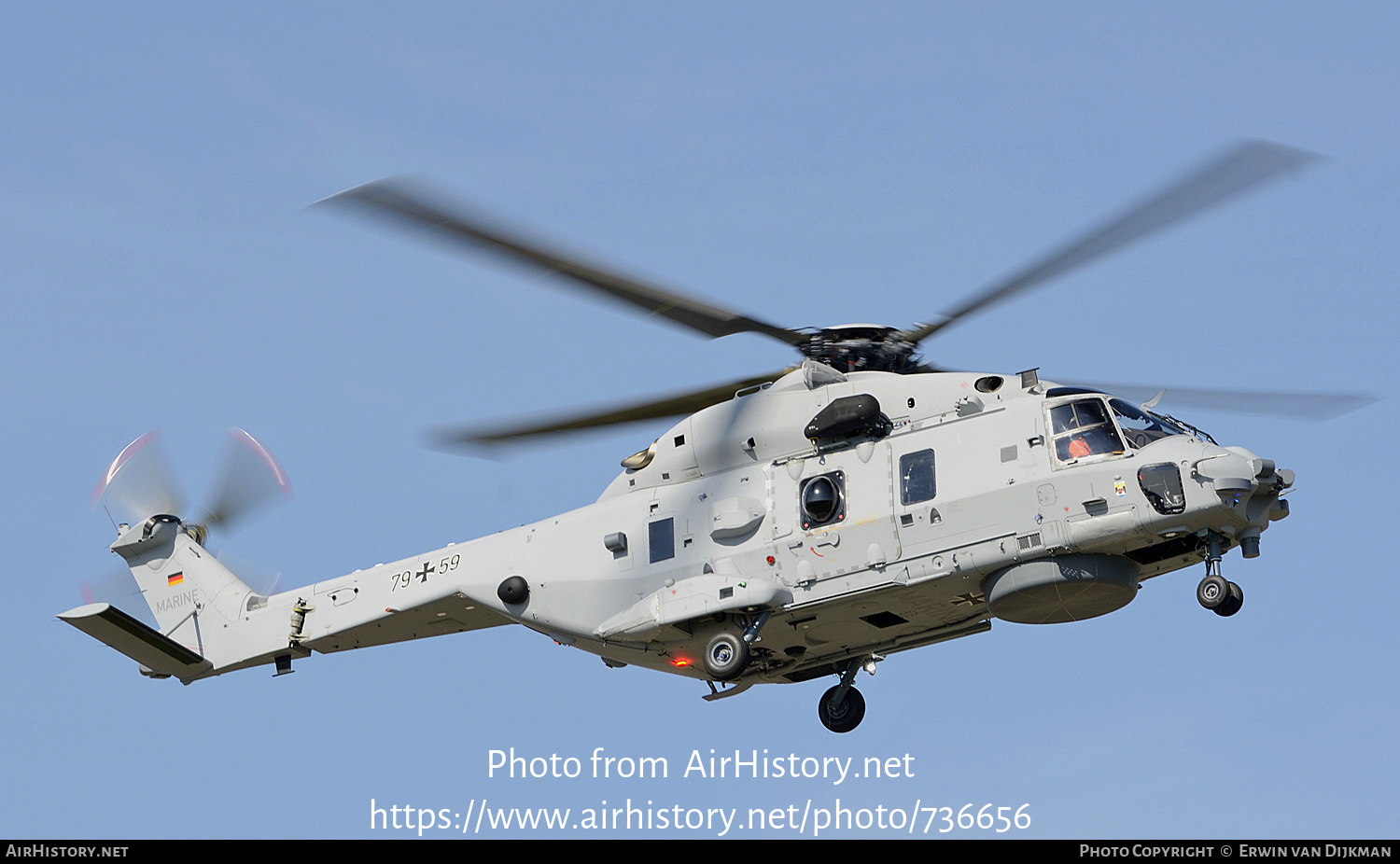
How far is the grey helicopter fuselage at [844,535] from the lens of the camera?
2156 cm

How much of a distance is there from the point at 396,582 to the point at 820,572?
715 centimetres

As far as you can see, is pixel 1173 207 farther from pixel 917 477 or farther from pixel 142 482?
pixel 142 482

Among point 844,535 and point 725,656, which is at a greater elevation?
point 844,535

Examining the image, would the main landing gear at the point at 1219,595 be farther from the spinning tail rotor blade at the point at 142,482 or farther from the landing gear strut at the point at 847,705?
the spinning tail rotor blade at the point at 142,482

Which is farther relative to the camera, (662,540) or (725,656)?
(662,540)

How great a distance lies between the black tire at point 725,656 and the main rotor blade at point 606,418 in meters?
3.43

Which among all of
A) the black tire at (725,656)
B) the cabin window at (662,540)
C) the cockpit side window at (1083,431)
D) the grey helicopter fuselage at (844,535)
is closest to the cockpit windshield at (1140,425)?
the grey helicopter fuselage at (844,535)

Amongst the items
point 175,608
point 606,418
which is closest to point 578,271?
point 606,418

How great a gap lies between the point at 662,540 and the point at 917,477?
389 centimetres

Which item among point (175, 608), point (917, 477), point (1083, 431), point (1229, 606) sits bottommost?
point (1229, 606)

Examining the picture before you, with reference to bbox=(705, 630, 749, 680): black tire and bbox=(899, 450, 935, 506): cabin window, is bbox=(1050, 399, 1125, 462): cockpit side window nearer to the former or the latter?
bbox=(899, 450, 935, 506): cabin window

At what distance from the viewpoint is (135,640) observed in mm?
26469
